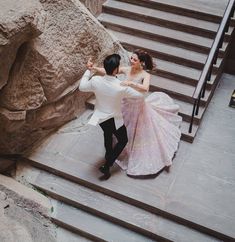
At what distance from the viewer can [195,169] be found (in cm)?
599

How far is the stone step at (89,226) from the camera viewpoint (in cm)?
540

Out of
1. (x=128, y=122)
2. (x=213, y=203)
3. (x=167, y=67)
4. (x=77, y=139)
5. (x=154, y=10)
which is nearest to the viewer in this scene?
(x=213, y=203)

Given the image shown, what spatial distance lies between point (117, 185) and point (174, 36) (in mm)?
3040

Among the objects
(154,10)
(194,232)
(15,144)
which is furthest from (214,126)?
(15,144)

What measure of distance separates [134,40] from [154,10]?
2.54ft

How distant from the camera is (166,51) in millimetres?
7211

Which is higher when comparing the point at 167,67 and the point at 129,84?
the point at 129,84

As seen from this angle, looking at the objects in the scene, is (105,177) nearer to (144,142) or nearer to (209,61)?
(144,142)

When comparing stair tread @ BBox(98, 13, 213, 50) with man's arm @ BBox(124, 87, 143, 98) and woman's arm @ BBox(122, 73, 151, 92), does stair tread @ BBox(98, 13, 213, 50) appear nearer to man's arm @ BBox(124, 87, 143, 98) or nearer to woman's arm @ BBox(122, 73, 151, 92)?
woman's arm @ BBox(122, 73, 151, 92)

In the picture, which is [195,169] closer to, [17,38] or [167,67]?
[167,67]

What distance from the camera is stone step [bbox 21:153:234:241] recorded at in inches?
211

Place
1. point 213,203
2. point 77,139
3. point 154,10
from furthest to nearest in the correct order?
point 154,10 < point 77,139 < point 213,203

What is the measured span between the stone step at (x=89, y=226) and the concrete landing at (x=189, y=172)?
1.49 feet

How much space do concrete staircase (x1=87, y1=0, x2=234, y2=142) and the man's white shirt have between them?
1.65m
